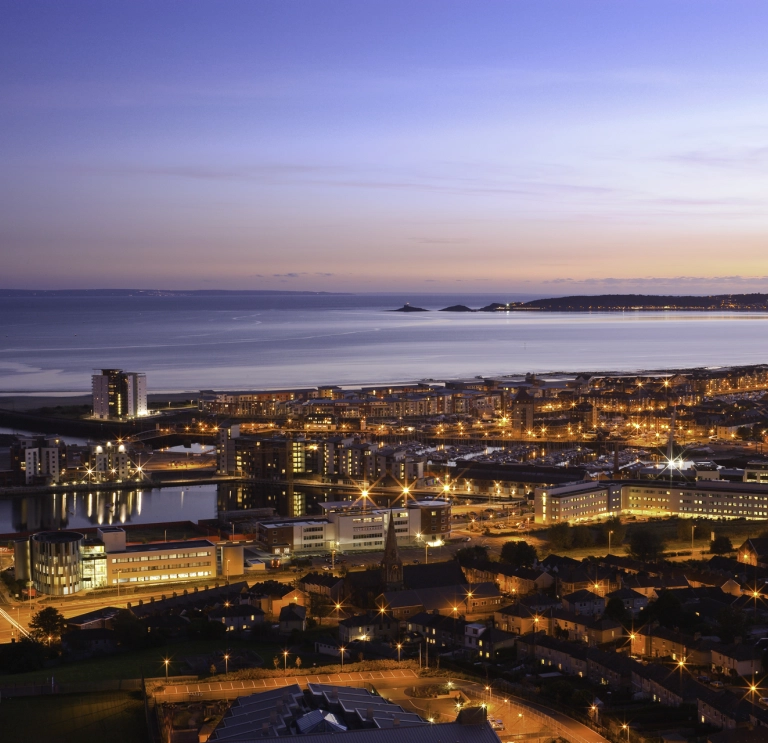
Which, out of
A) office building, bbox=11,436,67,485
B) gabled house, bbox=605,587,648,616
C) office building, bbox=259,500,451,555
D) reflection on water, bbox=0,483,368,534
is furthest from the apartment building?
office building, bbox=11,436,67,485

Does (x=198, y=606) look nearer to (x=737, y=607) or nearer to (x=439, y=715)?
(x=439, y=715)

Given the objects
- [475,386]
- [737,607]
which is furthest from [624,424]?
[737,607]

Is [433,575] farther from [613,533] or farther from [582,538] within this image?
[613,533]

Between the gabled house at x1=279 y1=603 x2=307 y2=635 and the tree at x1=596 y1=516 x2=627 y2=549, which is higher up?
the gabled house at x1=279 y1=603 x2=307 y2=635

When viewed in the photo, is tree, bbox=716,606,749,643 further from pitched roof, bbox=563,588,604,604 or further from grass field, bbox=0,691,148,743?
grass field, bbox=0,691,148,743

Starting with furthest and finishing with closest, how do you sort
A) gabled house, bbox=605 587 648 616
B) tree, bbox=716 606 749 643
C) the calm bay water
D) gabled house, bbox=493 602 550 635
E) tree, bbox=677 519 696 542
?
1. the calm bay water
2. tree, bbox=677 519 696 542
3. gabled house, bbox=605 587 648 616
4. gabled house, bbox=493 602 550 635
5. tree, bbox=716 606 749 643

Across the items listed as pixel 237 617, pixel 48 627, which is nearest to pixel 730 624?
pixel 237 617
